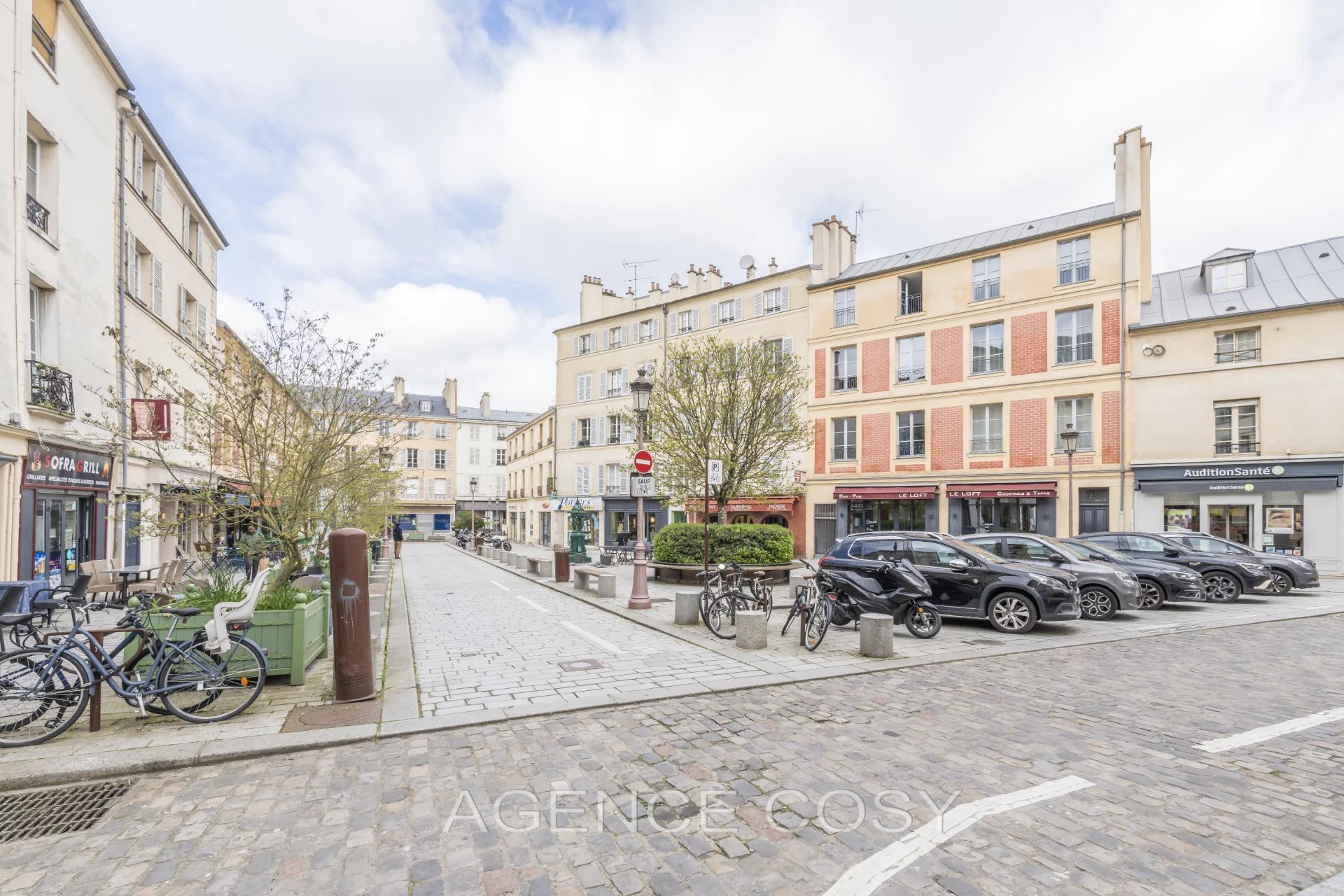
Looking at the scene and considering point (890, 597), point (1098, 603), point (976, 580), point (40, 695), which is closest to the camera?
point (40, 695)

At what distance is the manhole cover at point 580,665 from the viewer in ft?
24.2

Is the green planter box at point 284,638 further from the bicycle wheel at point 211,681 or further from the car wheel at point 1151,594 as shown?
the car wheel at point 1151,594

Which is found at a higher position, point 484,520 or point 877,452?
point 877,452

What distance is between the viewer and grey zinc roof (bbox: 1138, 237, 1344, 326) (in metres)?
21.5

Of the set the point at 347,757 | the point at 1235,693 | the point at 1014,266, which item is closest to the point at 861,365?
the point at 1014,266

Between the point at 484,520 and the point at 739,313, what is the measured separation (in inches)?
1509

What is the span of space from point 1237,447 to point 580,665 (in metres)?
23.9

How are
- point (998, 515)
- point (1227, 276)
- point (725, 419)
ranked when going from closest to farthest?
point (725, 419) → point (1227, 276) → point (998, 515)

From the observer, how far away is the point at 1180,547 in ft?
48.4

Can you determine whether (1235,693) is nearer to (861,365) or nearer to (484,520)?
(861,365)

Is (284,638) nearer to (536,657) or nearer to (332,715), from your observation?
(332,715)

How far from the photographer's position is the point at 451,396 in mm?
68812

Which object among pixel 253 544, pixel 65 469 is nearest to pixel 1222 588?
pixel 253 544

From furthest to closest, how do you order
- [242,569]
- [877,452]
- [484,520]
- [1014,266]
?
[484,520] → [877,452] → [1014,266] → [242,569]
